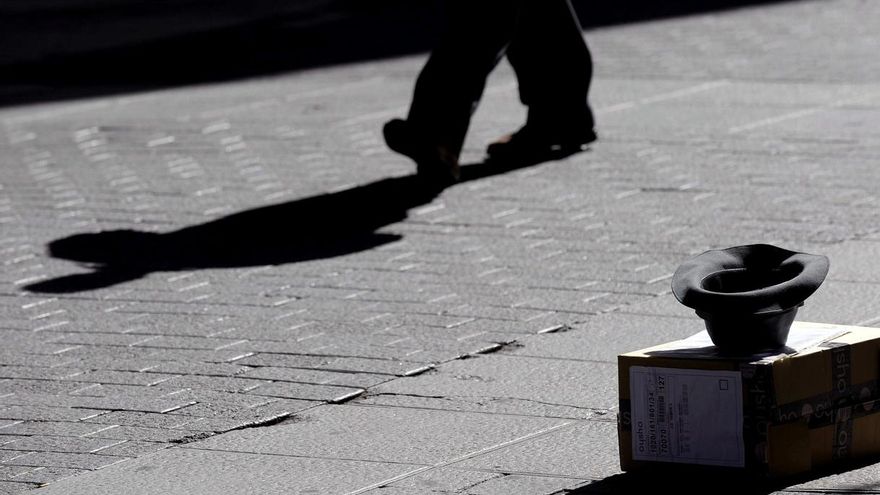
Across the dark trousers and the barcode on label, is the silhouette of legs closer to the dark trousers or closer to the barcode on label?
the dark trousers

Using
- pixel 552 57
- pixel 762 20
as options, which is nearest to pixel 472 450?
pixel 552 57

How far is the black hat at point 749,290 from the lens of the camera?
12.8 ft

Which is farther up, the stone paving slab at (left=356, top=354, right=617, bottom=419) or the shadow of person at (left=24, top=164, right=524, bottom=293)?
the stone paving slab at (left=356, top=354, right=617, bottom=419)

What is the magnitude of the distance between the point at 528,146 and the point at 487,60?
0.82m

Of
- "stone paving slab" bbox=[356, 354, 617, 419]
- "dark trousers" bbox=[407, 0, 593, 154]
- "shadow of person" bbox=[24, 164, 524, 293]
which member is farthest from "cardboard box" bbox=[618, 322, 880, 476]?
"dark trousers" bbox=[407, 0, 593, 154]

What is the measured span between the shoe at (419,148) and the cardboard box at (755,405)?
4194 millimetres

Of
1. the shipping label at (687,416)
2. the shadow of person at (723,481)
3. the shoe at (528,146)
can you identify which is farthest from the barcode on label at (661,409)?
the shoe at (528,146)

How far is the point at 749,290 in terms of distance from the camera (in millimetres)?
4148

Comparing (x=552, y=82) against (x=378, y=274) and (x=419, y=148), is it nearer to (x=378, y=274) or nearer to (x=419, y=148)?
(x=419, y=148)

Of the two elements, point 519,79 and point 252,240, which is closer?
point 252,240

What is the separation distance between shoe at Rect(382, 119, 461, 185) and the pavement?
0.55ft

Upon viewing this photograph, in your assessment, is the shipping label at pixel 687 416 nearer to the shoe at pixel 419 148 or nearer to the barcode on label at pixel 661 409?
the barcode on label at pixel 661 409

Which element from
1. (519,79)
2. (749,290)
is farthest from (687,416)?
(519,79)

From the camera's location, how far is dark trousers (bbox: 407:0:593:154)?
8438 millimetres
